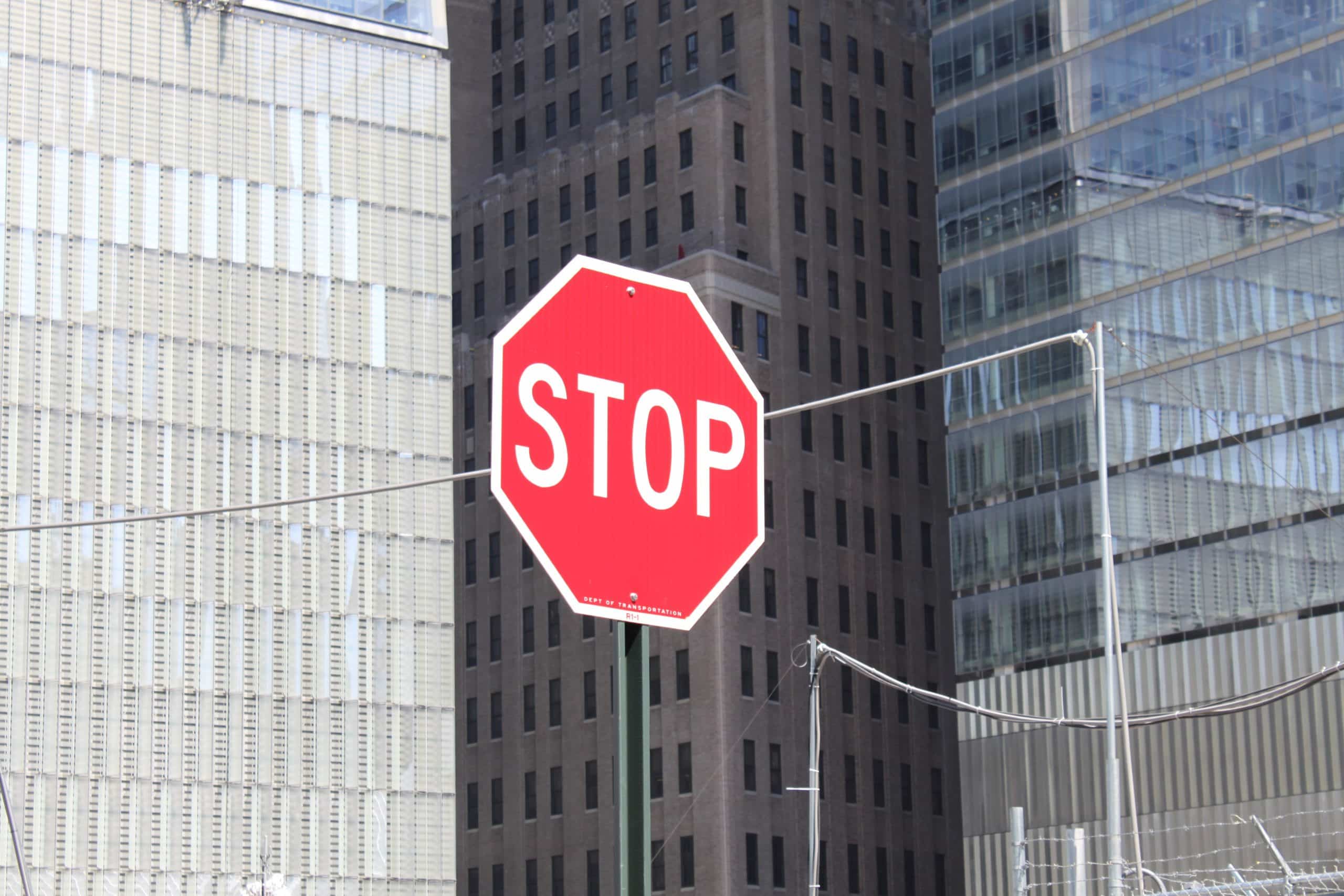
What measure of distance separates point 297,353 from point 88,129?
10563mm

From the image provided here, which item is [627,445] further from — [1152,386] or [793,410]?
[1152,386]

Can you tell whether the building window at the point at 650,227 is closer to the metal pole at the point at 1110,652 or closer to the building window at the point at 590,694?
the building window at the point at 590,694

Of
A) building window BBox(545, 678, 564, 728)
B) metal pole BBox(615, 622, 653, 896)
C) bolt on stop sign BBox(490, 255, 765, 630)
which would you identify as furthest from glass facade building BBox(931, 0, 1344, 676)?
metal pole BBox(615, 622, 653, 896)

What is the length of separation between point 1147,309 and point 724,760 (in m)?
29.9

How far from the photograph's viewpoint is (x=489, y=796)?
356ft

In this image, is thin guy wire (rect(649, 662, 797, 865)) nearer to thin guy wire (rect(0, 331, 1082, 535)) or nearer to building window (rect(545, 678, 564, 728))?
building window (rect(545, 678, 564, 728))

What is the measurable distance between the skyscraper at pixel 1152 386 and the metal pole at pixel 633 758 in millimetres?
65034

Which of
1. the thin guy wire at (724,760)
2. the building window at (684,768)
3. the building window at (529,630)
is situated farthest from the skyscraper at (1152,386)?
the building window at (529,630)

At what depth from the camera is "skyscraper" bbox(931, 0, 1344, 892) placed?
69375mm

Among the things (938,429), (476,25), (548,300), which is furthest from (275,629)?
(548,300)

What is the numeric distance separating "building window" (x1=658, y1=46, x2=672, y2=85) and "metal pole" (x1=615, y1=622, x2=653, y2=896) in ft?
348

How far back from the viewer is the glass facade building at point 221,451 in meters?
77.1

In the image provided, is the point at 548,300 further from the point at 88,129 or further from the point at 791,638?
the point at 791,638

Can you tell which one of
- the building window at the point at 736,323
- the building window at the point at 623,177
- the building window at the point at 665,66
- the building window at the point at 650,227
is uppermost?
the building window at the point at 665,66
